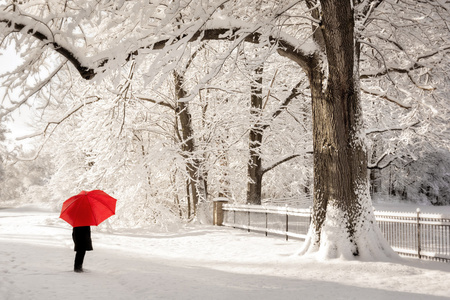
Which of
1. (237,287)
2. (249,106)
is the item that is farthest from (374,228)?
(249,106)

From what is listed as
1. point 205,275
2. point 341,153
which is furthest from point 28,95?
point 341,153

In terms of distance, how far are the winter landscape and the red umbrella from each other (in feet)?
0.08

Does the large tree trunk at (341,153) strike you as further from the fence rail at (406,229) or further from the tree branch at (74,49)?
the fence rail at (406,229)

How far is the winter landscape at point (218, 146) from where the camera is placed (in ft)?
27.0

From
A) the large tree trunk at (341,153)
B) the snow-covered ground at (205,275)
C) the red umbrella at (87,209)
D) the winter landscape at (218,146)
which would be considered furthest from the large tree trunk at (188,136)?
the red umbrella at (87,209)

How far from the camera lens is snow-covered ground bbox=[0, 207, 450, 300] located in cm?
719

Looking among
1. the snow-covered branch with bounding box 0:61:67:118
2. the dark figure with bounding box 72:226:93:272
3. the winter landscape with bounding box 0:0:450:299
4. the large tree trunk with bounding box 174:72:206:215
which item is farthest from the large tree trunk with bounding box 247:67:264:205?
the dark figure with bounding box 72:226:93:272

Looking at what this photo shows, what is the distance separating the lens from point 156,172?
18.6m

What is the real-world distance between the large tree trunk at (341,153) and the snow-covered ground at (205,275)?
2.08ft

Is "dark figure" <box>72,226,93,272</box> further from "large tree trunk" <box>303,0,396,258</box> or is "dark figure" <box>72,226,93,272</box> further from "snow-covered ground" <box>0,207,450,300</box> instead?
"large tree trunk" <box>303,0,396,258</box>

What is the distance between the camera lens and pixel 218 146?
1923cm

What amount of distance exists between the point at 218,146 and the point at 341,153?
9.72 metres

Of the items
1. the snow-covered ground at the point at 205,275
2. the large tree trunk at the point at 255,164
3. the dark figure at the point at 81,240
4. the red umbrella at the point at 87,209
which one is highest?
the large tree trunk at the point at 255,164

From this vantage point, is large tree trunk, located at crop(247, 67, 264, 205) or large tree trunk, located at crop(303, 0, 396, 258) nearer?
large tree trunk, located at crop(303, 0, 396, 258)
